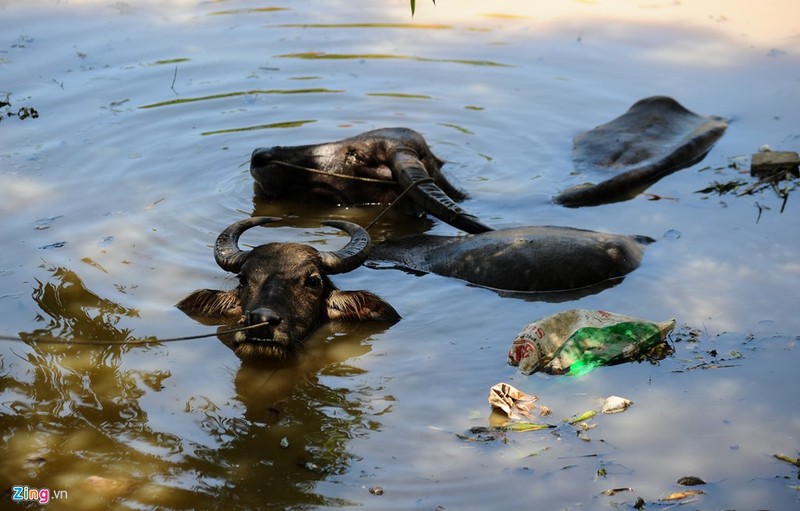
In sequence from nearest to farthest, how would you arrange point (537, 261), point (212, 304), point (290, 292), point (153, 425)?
1. point (153, 425)
2. point (290, 292)
3. point (212, 304)
4. point (537, 261)

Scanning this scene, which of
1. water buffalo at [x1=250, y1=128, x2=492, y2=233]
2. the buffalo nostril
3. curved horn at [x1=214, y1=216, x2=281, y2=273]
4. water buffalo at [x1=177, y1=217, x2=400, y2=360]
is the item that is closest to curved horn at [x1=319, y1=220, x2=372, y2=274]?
water buffalo at [x1=177, y1=217, x2=400, y2=360]

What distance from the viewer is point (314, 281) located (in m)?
6.50

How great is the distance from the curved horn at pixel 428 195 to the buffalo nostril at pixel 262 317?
2.12 m

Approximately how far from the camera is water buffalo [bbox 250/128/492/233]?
8297 millimetres

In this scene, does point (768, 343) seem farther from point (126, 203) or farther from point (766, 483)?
point (126, 203)

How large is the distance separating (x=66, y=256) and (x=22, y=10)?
257 inches

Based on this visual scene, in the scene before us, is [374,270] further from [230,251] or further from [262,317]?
[262,317]

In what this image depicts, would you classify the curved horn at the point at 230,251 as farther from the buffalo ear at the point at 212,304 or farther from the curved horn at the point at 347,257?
the curved horn at the point at 347,257

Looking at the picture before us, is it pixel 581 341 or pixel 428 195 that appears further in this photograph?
pixel 428 195

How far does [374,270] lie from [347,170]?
1.34 metres

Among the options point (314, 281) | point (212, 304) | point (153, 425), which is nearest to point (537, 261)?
point (314, 281)

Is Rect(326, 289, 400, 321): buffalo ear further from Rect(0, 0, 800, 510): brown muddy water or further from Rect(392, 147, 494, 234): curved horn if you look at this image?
Rect(392, 147, 494, 234): curved horn

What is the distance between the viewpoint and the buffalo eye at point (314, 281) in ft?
21.2

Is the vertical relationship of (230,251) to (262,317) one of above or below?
above
